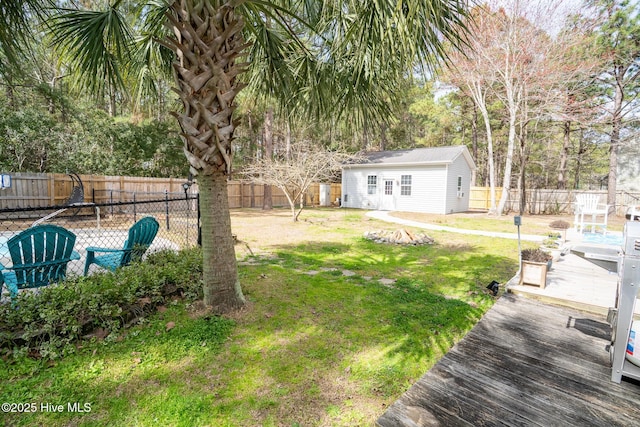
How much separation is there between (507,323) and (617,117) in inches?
745

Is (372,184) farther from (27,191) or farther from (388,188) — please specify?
(27,191)

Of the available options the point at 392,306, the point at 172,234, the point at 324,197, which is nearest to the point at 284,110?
the point at 392,306

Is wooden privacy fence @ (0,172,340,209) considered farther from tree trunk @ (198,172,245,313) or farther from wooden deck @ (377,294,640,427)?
wooden deck @ (377,294,640,427)

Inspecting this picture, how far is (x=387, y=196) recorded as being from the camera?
1873cm

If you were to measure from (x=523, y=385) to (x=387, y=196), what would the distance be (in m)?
16.9

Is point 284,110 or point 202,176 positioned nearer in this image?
point 202,176

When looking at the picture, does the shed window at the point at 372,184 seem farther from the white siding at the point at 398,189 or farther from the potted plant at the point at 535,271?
the potted plant at the point at 535,271

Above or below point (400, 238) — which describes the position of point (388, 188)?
above

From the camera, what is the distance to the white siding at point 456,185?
16.6 metres

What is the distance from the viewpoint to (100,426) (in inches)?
77.2

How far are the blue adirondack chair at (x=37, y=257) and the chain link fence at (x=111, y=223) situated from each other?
4.10ft

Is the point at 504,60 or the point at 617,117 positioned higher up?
the point at 504,60

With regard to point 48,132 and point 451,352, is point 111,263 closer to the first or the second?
point 451,352

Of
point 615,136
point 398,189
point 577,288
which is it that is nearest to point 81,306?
point 577,288
